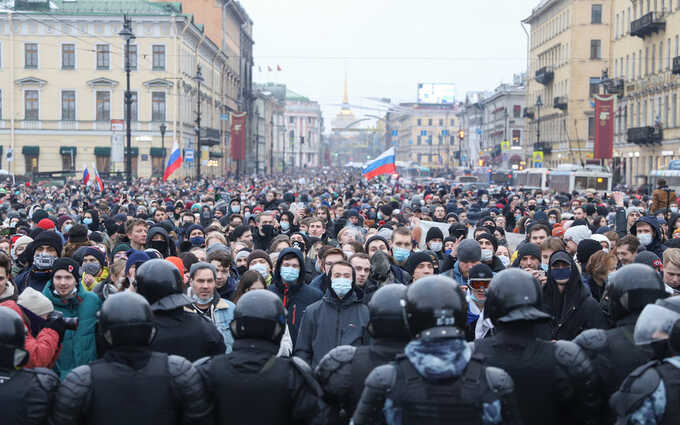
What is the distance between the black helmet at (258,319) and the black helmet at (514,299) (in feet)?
3.33

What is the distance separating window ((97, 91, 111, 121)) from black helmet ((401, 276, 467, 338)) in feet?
219

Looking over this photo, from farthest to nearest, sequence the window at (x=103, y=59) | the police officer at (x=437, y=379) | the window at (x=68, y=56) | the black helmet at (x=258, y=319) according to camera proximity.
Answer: the window at (x=68, y=56) < the window at (x=103, y=59) < the black helmet at (x=258, y=319) < the police officer at (x=437, y=379)

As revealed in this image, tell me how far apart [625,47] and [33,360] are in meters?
60.8

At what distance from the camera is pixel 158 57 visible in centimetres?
6775

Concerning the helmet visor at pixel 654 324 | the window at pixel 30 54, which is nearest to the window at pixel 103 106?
the window at pixel 30 54

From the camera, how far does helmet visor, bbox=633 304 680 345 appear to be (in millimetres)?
4379

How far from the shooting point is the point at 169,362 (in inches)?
176

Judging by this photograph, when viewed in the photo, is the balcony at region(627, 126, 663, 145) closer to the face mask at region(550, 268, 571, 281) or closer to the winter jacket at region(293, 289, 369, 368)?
the face mask at region(550, 268, 571, 281)

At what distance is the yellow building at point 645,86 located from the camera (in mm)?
51438

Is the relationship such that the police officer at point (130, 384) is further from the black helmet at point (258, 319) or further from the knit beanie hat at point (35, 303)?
the knit beanie hat at point (35, 303)

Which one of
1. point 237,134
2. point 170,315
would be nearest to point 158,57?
point 237,134

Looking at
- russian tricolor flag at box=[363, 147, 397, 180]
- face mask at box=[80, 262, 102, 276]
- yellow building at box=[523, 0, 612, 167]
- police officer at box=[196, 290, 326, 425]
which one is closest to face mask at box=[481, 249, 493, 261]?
face mask at box=[80, 262, 102, 276]

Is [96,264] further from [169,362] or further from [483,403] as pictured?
[483,403]

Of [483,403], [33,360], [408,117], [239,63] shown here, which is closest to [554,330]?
[483,403]
